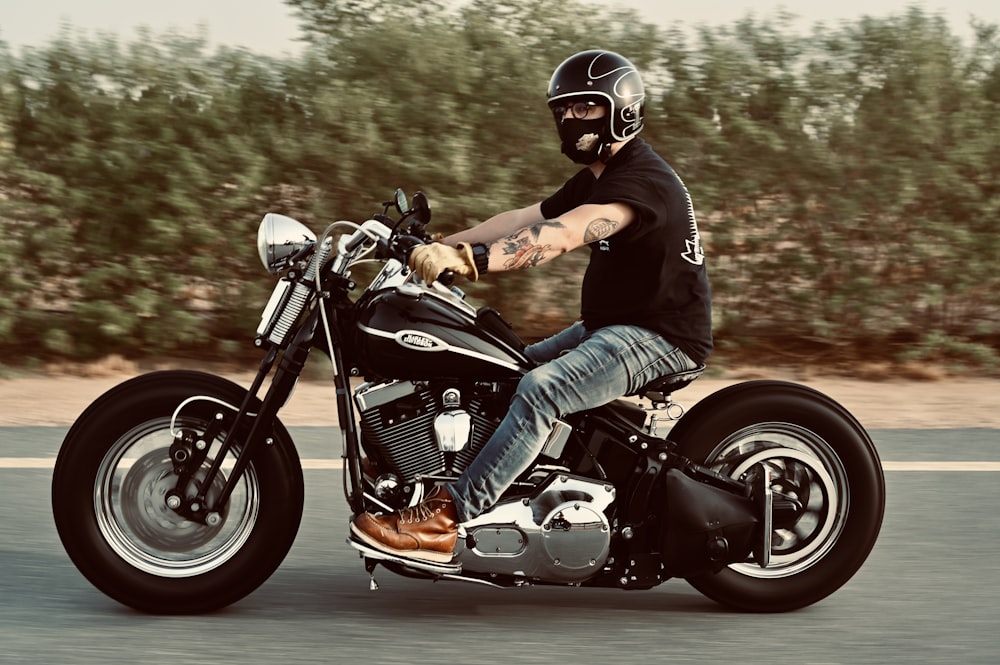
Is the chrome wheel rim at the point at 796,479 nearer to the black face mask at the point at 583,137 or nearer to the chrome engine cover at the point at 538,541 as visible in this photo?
the chrome engine cover at the point at 538,541

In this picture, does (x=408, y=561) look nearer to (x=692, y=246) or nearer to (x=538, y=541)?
(x=538, y=541)

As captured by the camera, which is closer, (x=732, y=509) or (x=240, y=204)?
(x=732, y=509)

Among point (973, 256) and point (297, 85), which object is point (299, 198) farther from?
point (973, 256)

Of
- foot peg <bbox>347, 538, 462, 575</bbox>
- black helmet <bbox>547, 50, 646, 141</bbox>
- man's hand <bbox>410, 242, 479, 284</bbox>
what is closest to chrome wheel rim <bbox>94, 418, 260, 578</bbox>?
foot peg <bbox>347, 538, 462, 575</bbox>

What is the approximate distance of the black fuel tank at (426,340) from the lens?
4.52 meters

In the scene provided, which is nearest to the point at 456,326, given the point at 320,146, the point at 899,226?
the point at 320,146

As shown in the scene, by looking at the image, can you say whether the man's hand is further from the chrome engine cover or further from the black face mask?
the chrome engine cover

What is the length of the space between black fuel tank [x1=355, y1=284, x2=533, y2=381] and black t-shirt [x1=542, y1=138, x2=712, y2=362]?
399 mm

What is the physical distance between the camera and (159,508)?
4.71 metres

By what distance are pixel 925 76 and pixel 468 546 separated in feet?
22.1

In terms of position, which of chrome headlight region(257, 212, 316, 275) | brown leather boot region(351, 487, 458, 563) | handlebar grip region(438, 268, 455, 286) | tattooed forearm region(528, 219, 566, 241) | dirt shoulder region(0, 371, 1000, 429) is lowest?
dirt shoulder region(0, 371, 1000, 429)

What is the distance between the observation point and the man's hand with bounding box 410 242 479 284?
423 cm

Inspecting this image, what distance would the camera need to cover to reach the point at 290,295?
4.65m

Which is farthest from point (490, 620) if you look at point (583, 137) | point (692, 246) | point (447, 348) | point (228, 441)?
point (583, 137)
